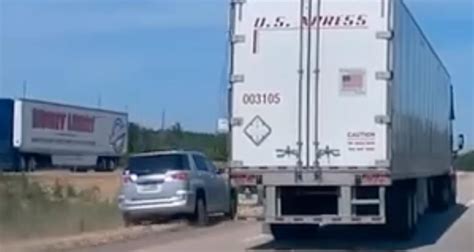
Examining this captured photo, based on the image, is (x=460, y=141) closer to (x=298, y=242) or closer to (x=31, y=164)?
(x=298, y=242)

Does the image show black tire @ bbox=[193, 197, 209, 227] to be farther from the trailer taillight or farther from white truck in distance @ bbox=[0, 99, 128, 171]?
white truck in distance @ bbox=[0, 99, 128, 171]

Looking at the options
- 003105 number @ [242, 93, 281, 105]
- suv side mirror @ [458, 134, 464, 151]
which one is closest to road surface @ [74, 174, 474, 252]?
003105 number @ [242, 93, 281, 105]

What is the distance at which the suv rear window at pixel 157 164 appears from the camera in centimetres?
2886

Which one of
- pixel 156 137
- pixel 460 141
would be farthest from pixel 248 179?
pixel 156 137

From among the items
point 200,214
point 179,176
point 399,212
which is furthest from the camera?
point 200,214

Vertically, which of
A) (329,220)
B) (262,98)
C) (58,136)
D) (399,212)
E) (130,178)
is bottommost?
(329,220)

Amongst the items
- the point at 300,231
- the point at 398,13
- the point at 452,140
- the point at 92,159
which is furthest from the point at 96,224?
the point at 92,159

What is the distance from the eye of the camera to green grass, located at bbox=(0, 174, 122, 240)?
27.7m

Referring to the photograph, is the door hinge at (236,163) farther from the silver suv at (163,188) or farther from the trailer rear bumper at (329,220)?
the silver suv at (163,188)

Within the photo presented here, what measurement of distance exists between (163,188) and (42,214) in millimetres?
4306

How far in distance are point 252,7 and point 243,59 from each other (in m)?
0.91

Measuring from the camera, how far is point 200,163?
30281mm

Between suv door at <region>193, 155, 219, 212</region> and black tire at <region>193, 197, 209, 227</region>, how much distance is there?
329 millimetres

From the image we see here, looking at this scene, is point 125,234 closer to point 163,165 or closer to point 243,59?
point 163,165
